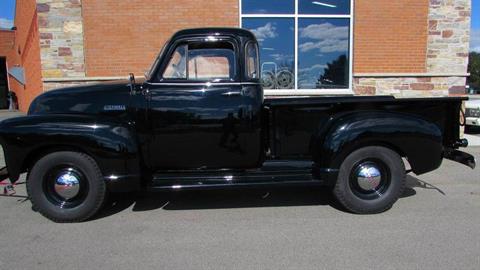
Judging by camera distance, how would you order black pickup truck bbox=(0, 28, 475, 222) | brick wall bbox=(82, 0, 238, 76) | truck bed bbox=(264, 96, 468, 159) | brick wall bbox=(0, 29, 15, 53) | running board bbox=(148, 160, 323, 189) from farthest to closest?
brick wall bbox=(0, 29, 15, 53) < brick wall bbox=(82, 0, 238, 76) < truck bed bbox=(264, 96, 468, 159) < running board bbox=(148, 160, 323, 189) < black pickup truck bbox=(0, 28, 475, 222)

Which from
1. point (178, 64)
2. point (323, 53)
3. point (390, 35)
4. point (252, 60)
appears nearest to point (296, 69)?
point (323, 53)

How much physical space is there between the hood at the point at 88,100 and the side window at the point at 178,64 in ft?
1.64

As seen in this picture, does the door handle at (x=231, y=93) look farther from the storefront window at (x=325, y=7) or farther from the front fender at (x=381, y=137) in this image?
the storefront window at (x=325, y=7)

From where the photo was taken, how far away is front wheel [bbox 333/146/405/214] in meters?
4.56

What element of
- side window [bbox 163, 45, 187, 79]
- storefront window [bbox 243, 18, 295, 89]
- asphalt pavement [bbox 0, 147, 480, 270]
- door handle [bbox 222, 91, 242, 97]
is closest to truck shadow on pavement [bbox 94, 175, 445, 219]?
asphalt pavement [bbox 0, 147, 480, 270]

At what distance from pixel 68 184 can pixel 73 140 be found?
49cm

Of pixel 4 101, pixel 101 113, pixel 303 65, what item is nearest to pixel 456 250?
pixel 101 113

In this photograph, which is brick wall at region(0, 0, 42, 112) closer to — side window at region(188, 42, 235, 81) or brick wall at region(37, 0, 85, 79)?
brick wall at region(37, 0, 85, 79)

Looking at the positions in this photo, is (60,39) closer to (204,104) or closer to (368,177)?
(204,104)

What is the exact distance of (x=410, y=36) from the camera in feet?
30.2

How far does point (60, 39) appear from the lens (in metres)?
8.70

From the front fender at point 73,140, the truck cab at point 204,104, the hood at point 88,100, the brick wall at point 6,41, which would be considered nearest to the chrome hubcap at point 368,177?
the truck cab at point 204,104

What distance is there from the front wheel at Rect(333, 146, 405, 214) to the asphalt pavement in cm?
17

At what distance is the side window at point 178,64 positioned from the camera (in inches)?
179
